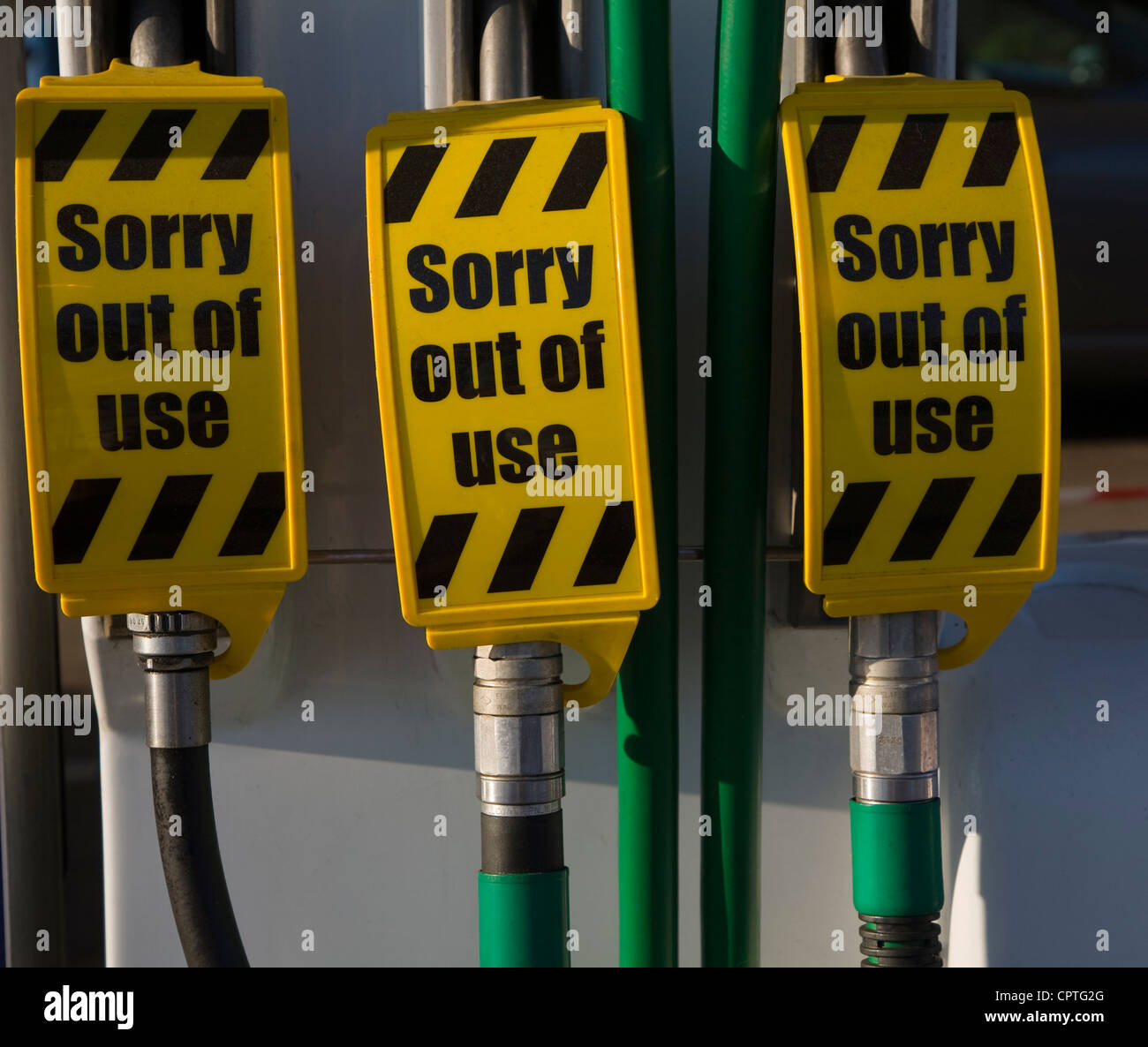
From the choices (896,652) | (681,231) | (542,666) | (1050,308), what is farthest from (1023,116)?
(542,666)

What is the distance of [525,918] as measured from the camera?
0.68 m

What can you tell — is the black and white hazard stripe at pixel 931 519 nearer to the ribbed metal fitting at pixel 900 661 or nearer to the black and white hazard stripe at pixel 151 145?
the ribbed metal fitting at pixel 900 661

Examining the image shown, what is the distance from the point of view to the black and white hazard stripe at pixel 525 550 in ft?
2.19

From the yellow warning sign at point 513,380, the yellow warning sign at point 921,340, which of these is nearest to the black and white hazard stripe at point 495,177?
the yellow warning sign at point 513,380

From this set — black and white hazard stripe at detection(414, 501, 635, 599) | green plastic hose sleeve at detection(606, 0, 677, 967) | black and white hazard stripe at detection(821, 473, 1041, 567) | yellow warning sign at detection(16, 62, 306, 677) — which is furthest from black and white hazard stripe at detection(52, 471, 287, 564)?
black and white hazard stripe at detection(821, 473, 1041, 567)

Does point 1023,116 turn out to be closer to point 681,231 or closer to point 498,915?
point 681,231

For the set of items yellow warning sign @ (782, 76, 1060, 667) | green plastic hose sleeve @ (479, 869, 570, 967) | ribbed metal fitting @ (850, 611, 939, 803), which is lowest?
green plastic hose sleeve @ (479, 869, 570, 967)

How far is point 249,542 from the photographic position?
687mm

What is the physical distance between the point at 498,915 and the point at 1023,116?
2.01 ft

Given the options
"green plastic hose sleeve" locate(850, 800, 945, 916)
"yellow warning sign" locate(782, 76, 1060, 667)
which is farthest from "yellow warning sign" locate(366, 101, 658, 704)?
"green plastic hose sleeve" locate(850, 800, 945, 916)

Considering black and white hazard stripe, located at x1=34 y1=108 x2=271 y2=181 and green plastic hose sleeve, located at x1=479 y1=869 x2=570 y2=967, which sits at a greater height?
black and white hazard stripe, located at x1=34 y1=108 x2=271 y2=181

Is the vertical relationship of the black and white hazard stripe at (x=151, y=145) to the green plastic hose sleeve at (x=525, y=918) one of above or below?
above

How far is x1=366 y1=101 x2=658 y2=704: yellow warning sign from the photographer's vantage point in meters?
0.66

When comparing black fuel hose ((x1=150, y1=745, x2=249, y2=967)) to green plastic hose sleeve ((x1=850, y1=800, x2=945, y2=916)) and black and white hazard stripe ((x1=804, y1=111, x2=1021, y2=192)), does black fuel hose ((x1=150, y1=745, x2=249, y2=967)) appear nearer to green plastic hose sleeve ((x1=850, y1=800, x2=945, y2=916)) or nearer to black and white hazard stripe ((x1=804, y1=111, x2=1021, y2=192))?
green plastic hose sleeve ((x1=850, y1=800, x2=945, y2=916))
